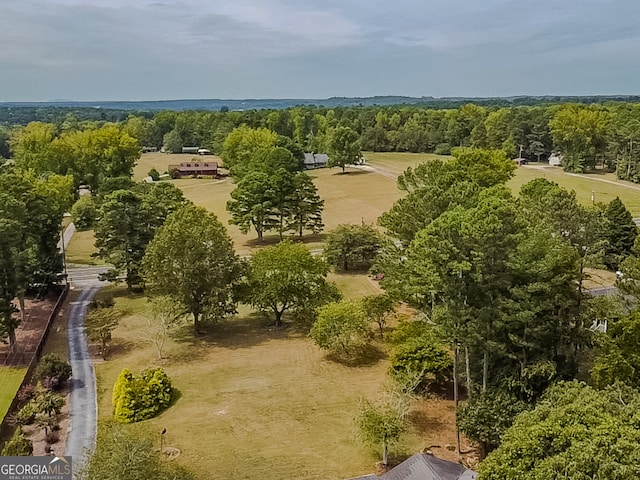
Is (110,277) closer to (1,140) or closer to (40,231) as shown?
(40,231)

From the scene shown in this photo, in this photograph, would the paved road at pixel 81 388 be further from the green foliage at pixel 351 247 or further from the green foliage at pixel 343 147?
the green foliage at pixel 343 147

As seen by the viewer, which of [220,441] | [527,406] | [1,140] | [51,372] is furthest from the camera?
[1,140]

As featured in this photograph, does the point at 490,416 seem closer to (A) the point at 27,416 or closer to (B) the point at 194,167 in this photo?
(A) the point at 27,416

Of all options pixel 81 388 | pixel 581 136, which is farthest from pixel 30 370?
pixel 581 136

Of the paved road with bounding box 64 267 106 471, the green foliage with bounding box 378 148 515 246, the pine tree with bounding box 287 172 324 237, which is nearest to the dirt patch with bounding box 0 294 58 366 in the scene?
the paved road with bounding box 64 267 106 471

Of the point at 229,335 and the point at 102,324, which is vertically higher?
the point at 102,324

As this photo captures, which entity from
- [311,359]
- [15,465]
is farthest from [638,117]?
[15,465]

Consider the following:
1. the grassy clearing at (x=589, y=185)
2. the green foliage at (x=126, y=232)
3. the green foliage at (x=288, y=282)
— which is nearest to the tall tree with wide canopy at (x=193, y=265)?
the green foliage at (x=288, y=282)
